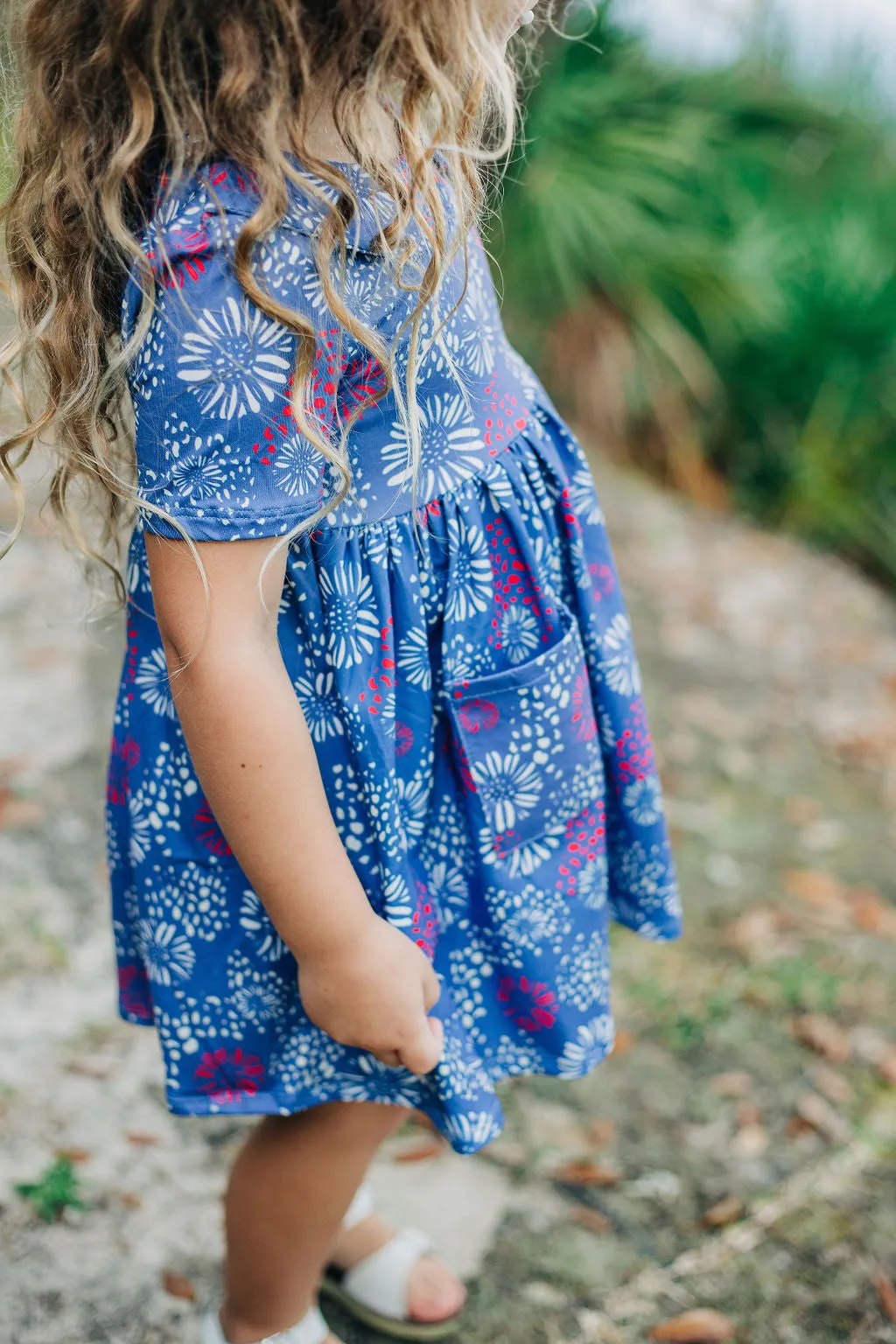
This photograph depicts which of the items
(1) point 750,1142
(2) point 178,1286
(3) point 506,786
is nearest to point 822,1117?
(1) point 750,1142

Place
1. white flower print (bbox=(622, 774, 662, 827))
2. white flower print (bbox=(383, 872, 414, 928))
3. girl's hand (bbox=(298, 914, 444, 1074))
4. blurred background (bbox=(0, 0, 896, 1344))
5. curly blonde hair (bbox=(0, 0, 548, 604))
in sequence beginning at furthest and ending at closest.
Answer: blurred background (bbox=(0, 0, 896, 1344)), white flower print (bbox=(622, 774, 662, 827)), white flower print (bbox=(383, 872, 414, 928)), girl's hand (bbox=(298, 914, 444, 1074)), curly blonde hair (bbox=(0, 0, 548, 604))

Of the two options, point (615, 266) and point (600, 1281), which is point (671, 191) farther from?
point (600, 1281)

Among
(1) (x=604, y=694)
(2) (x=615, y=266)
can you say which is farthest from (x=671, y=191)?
(1) (x=604, y=694)

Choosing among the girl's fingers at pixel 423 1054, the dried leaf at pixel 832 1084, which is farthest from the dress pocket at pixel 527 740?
the dried leaf at pixel 832 1084

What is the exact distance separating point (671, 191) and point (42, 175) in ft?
14.4

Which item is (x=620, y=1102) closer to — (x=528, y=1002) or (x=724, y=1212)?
(x=724, y=1212)

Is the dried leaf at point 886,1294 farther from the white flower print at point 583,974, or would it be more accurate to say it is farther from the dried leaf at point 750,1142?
the white flower print at point 583,974

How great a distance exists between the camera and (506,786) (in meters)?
1.26

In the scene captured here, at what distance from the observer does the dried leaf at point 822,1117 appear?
6.83 feet

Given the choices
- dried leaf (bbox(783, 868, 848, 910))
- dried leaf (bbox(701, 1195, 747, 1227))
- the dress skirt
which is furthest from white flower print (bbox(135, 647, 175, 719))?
dried leaf (bbox(783, 868, 848, 910))

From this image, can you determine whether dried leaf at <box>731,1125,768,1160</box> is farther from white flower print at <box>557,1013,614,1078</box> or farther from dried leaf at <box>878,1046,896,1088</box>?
white flower print at <box>557,1013,614,1078</box>

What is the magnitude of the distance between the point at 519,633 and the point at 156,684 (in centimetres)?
39

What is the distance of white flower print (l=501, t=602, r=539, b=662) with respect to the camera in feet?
4.14

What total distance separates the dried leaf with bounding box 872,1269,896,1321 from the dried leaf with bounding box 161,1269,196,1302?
1.01 metres
